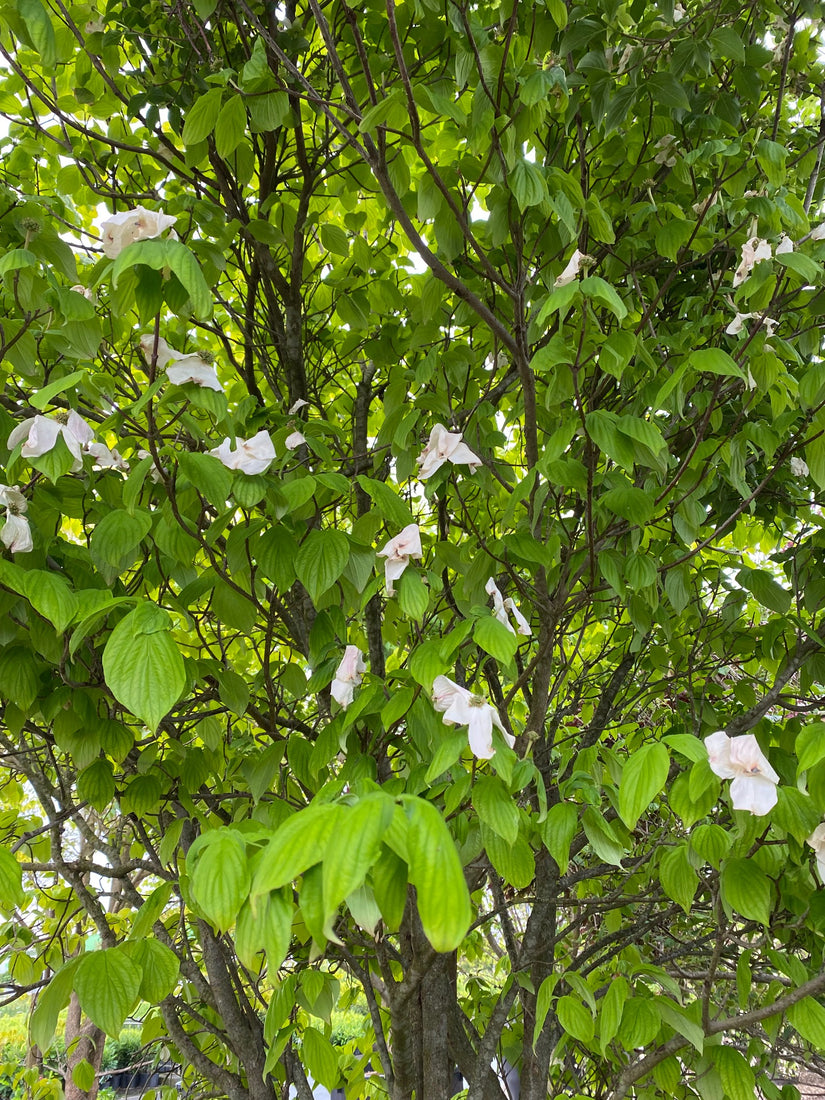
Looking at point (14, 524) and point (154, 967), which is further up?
point (14, 524)

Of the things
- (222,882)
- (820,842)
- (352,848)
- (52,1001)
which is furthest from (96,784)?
(820,842)

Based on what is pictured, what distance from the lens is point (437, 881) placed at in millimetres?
544

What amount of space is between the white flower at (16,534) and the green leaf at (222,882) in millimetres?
524

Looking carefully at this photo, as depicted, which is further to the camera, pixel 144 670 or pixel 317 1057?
pixel 317 1057

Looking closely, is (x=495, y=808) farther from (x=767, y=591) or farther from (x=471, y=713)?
(x=767, y=591)

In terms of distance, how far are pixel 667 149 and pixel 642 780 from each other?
4.31ft

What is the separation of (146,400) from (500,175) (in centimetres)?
70

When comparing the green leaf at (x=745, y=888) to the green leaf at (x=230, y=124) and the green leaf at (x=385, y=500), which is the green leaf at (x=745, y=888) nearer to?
the green leaf at (x=385, y=500)

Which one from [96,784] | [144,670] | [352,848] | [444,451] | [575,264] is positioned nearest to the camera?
[352,848]

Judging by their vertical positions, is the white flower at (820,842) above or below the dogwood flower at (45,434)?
below

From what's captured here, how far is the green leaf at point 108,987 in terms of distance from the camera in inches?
38.9

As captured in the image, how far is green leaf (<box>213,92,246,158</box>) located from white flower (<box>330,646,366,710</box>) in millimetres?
815

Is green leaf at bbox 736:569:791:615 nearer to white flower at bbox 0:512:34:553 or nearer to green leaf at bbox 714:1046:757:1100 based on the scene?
green leaf at bbox 714:1046:757:1100

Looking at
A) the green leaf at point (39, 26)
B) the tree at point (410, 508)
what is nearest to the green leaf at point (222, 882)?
the tree at point (410, 508)
